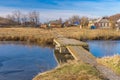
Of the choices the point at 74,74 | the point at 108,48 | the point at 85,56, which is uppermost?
the point at 74,74

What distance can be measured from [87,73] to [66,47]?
11181 millimetres

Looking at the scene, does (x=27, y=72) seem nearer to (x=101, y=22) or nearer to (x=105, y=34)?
(x=105, y=34)

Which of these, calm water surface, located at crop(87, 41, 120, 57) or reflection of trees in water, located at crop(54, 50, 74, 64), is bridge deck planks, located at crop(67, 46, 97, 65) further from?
calm water surface, located at crop(87, 41, 120, 57)

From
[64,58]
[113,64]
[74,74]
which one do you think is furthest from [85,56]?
[74,74]

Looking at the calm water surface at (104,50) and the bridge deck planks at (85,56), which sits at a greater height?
the bridge deck planks at (85,56)

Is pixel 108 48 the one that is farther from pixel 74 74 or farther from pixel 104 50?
pixel 74 74

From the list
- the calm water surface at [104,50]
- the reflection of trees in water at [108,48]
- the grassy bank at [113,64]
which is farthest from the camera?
the reflection of trees in water at [108,48]

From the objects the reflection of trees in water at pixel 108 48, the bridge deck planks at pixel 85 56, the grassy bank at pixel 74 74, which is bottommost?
the reflection of trees in water at pixel 108 48

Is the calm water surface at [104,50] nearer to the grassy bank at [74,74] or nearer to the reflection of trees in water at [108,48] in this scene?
the reflection of trees in water at [108,48]

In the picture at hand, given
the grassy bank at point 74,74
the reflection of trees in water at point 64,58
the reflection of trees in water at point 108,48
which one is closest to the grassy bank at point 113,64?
the grassy bank at point 74,74

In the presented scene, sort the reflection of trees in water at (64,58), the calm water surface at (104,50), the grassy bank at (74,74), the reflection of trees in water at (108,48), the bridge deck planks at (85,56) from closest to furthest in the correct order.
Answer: the grassy bank at (74,74) → the bridge deck planks at (85,56) → the reflection of trees in water at (64,58) → the calm water surface at (104,50) → the reflection of trees in water at (108,48)

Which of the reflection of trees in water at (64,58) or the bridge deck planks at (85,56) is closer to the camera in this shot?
the bridge deck planks at (85,56)

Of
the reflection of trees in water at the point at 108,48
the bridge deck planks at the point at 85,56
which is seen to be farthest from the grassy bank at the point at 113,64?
the reflection of trees in water at the point at 108,48

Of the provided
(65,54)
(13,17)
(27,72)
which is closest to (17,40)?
(65,54)
